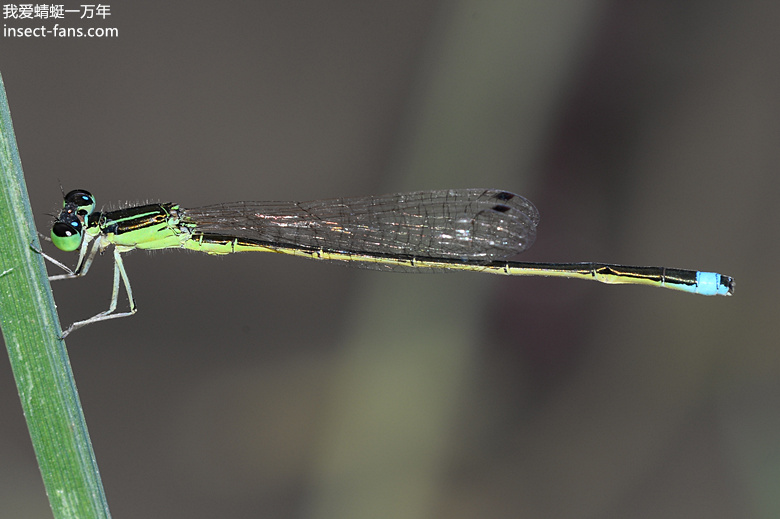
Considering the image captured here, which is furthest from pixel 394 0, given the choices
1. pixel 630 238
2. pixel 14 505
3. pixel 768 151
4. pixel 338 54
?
pixel 14 505

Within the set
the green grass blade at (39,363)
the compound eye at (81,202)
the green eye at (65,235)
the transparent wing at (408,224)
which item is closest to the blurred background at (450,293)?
the transparent wing at (408,224)

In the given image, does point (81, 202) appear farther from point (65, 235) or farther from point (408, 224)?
point (408, 224)

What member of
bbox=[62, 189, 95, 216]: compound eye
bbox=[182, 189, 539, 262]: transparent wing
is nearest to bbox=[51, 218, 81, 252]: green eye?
bbox=[62, 189, 95, 216]: compound eye

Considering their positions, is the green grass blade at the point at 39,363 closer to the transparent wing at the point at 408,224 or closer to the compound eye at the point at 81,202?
the compound eye at the point at 81,202

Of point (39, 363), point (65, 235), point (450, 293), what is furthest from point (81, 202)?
point (450, 293)

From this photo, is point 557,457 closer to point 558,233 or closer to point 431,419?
point 431,419
